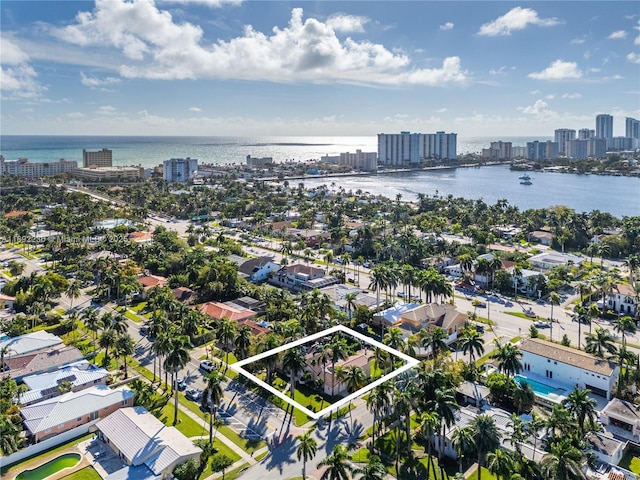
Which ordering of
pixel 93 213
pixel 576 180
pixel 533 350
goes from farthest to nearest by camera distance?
pixel 576 180 < pixel 93 213 < pixel 533 350

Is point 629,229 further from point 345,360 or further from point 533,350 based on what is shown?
point 345,360

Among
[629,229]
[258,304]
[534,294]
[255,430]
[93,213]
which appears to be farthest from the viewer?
[93,213]

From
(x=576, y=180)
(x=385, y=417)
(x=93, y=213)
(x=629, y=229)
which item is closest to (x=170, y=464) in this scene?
(x=385, y=417)

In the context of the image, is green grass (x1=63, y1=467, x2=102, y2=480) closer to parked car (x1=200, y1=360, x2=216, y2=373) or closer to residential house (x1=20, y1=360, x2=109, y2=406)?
residential house (x1=20, y1=360, x2=109, y2=406)

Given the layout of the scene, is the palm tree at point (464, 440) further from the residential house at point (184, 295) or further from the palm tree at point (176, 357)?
the residential house at point (184, 295)

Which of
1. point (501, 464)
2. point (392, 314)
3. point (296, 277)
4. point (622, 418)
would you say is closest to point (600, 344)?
point (622, 418)

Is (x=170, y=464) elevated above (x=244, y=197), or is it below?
below
